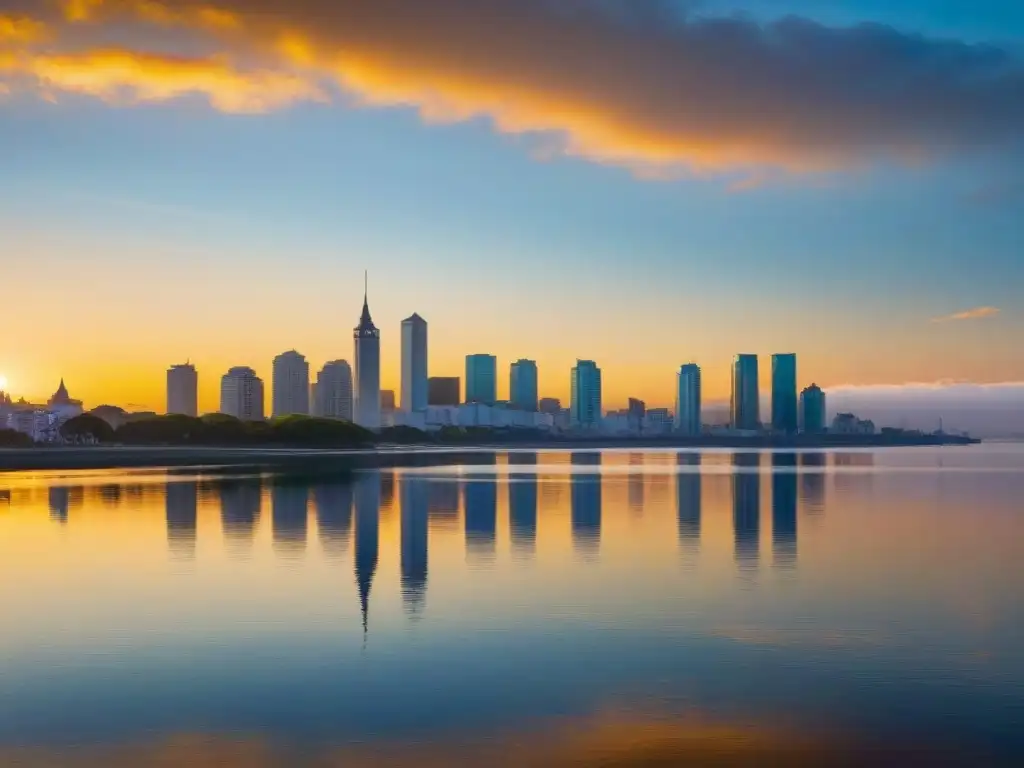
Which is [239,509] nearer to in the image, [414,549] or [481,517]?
[481,517]

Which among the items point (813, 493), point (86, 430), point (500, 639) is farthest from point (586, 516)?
point (86, 430)

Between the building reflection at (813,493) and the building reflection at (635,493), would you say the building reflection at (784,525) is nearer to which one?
the building reflection at (813,493)

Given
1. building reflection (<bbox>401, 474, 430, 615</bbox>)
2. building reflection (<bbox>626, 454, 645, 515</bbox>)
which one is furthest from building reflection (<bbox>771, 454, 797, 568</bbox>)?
building reflection (<bbox>401, 474, 430, 615</bbox>)

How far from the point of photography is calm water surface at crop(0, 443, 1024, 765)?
15.1 meters

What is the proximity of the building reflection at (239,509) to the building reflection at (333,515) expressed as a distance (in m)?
2.75

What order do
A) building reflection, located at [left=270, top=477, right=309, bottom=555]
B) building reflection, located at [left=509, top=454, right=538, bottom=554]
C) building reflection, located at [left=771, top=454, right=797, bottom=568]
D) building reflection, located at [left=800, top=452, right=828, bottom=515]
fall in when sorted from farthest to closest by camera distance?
1. building reflection, located at [left=800, top=452, right=828, bottom=515]
2. building reflection, located at [left=509, top=454, right=538, bottom=554]
3. building reflection, located at [left=270, top=477, right=309, bottom=555]
4. building reflection, located at [left=771, top=454, right=797, bottom=568]

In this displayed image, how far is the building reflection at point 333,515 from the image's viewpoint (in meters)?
37.7

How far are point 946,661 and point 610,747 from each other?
8.66 m

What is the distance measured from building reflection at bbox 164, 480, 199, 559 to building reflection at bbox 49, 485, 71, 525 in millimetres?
4469

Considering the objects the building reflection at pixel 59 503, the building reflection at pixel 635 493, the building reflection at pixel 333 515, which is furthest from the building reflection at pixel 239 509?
the building reflection at pixel 635 493

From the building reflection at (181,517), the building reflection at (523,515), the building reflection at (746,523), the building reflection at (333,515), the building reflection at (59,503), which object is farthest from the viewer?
the building reflection at (59,503)

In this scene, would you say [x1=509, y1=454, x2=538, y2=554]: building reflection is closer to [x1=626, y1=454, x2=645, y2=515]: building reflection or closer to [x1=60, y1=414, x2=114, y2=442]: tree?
[x1=626, y1=454, x2=645, y2=515]: building reflection

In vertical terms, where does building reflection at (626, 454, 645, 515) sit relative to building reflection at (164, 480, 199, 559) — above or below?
below

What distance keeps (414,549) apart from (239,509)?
17.3 meters
